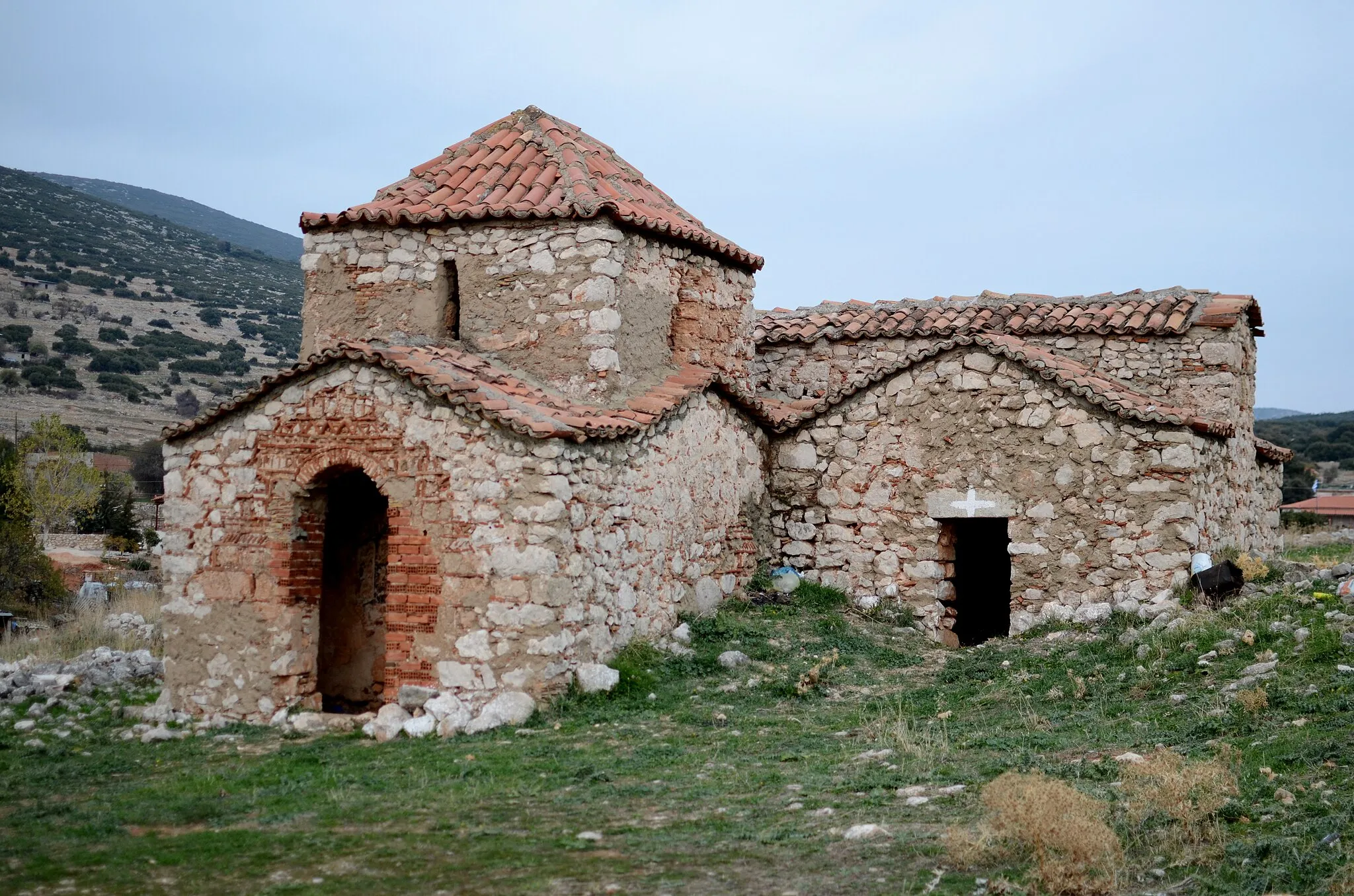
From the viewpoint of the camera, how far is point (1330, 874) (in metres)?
5.09

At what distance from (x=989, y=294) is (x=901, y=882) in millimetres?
11493

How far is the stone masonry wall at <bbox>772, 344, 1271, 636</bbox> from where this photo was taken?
40.5 ft

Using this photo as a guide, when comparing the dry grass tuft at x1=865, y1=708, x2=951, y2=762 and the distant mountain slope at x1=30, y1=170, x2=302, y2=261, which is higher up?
the distant mountain slope at x1=30, y1=170, x2=302, y2=261

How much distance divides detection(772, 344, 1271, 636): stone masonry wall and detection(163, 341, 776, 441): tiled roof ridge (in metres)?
2.79

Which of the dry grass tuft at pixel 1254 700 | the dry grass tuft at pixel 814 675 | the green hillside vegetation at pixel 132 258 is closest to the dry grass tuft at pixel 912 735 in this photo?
the dry grass tuft at pixel 814 675

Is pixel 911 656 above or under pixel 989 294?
under

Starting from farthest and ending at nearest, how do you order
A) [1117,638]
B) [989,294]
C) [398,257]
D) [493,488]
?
[989,294]
[398,257]
[1117,638]
[493,488]

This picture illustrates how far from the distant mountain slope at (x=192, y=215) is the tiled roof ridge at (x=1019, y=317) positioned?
5631cm

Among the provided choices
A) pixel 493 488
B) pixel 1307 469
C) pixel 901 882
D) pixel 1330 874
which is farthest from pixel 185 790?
pixel 1307 469

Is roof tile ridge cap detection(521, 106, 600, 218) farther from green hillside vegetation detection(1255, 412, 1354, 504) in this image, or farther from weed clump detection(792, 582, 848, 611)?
green hillside vegetation detection(1255, 412, 1354, 504)

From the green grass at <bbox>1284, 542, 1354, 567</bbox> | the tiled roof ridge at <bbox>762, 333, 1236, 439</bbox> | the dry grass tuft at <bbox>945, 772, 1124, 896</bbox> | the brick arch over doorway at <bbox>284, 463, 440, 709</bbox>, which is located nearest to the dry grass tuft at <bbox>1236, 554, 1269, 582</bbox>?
the tiled roof ridge at <bbox>762, 333, 1236, 439</bbox>

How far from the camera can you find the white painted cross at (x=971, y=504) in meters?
12.9

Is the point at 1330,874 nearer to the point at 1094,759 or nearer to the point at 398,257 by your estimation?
the point at 1094,759

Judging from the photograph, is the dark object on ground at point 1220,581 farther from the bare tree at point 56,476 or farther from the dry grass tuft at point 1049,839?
the bare tree at point 56,476
